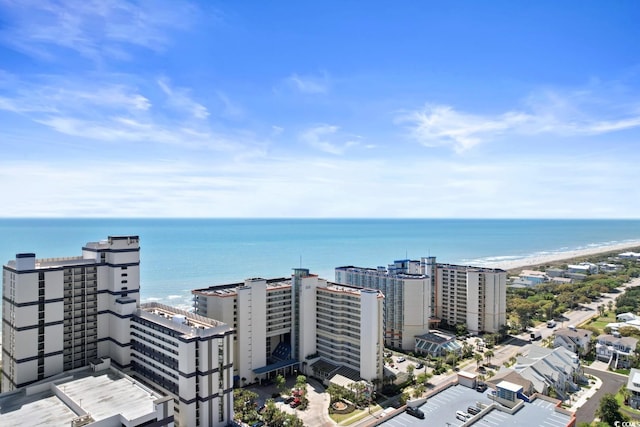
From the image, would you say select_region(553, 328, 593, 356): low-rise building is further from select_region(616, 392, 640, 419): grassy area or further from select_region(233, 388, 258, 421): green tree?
select_region(233, 388, 258, 421): green tree

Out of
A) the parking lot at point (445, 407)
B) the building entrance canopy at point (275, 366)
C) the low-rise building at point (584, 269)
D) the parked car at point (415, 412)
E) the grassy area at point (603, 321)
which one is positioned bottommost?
→ the grassy area at point (603, 321)

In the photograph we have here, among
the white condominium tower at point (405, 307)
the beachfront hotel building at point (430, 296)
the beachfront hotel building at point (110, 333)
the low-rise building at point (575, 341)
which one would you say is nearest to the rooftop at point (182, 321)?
the beachfront hotel building at point (110, 333)

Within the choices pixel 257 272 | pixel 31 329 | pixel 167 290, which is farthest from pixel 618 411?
pixel 257 272

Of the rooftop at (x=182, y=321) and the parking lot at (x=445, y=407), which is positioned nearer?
the parking lot at (x=445, y=407)

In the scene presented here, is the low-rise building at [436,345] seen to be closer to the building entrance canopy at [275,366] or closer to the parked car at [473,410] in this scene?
the building entrance canopy at [275,366]

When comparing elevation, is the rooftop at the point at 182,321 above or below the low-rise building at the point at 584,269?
above

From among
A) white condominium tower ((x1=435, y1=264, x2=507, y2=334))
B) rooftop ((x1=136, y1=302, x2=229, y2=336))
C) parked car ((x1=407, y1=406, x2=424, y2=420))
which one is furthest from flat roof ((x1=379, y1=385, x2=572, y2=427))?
white condominium tower ((x1=435, y1=264, x2=507, y2=334))
